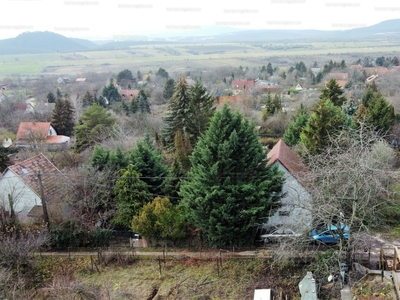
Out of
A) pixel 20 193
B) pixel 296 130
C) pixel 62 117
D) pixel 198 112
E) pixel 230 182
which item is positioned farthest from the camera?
pixel 62 117

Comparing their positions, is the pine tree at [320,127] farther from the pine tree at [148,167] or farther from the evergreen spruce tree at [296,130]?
the pine tree at [148,167]

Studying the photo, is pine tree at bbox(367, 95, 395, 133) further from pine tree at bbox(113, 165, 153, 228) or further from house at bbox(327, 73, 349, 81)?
house at bbox(327, 73, 349, 81)

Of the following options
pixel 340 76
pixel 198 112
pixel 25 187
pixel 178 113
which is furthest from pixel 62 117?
pixel 340 76

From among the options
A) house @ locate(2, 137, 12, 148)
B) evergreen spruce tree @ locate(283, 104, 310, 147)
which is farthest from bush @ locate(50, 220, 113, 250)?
house @ locate(2, 137, 12, 148)

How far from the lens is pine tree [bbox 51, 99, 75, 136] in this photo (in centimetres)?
4353

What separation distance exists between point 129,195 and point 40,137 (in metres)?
20.9

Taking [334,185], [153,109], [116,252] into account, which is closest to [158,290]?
[116,252]

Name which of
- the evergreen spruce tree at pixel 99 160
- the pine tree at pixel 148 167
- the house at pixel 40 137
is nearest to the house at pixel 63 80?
the house at pixel 40 137

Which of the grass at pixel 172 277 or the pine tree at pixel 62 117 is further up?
the pine tree at pixel 62 117

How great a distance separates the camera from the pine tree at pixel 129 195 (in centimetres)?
1859

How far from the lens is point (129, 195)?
1867 centimetres

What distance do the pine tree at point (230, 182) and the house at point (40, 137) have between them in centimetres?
2315

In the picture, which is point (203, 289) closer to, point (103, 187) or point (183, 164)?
point (103, 187)

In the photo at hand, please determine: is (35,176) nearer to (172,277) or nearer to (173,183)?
(173,183)
